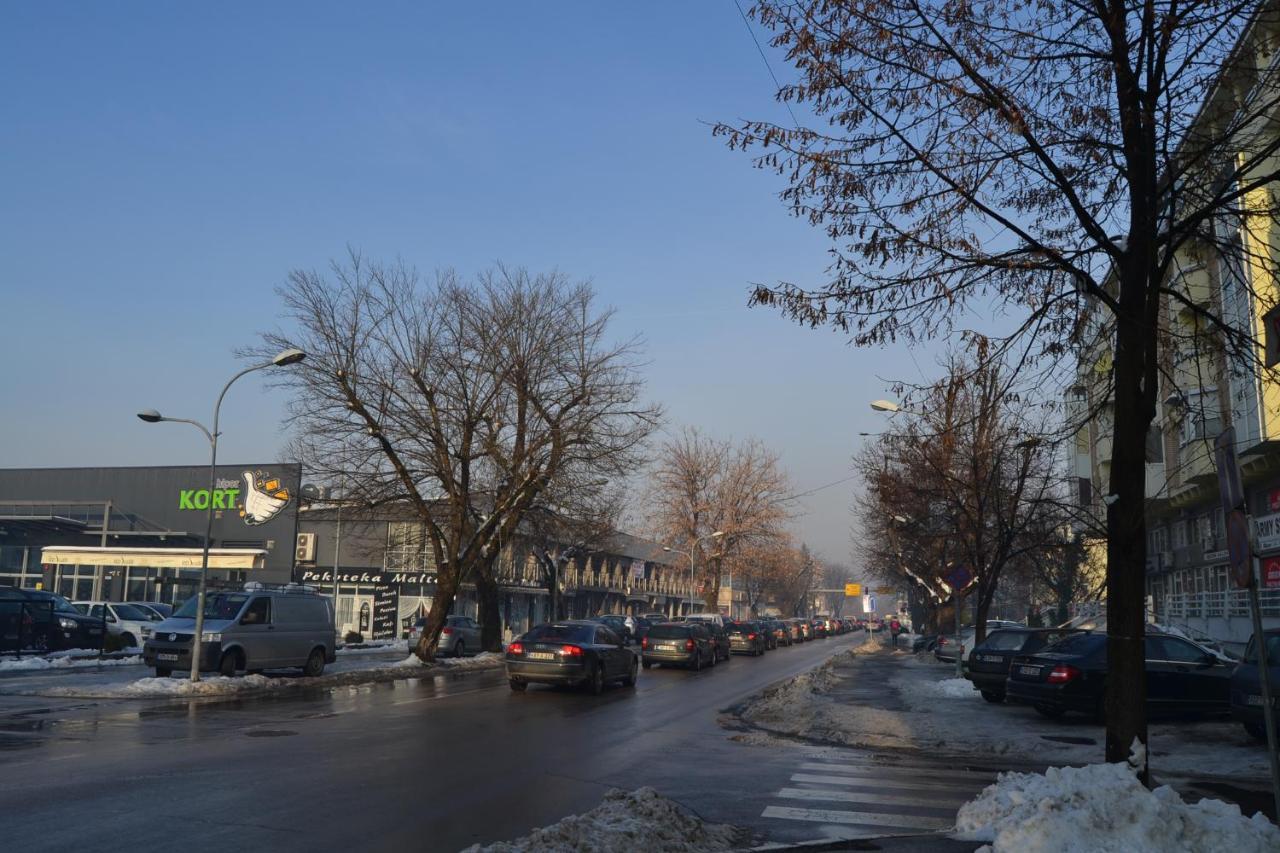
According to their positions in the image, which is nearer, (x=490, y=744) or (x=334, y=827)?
(x=334, y=827)

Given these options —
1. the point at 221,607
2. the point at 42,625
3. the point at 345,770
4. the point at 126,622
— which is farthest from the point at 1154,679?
the point at 126,622

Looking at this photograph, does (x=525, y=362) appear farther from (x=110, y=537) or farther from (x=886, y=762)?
(x=110, y=537)

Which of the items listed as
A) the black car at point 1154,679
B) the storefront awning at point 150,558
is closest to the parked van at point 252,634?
the black car at point 1154,679

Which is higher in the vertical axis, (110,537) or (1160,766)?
(110,537)

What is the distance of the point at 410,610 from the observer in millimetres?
48438

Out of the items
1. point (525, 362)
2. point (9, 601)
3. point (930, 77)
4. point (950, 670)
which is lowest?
point (950, 670)

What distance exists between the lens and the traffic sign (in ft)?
24.7

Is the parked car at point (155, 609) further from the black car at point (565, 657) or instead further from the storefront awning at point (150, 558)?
the black car at point (565, 657)

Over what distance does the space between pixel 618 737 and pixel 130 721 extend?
7.32 meters

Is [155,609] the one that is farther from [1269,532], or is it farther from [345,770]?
[1269,532]

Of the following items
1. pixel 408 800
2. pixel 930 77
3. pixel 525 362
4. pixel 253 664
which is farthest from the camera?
pixel 525 362

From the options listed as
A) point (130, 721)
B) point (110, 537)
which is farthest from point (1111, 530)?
point (110, 537)

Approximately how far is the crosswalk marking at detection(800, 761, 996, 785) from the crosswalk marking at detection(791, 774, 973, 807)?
0.42 m

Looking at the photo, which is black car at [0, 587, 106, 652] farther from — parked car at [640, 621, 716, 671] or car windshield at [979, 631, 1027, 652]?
car windshield at [979, 631, 1027, 652]
